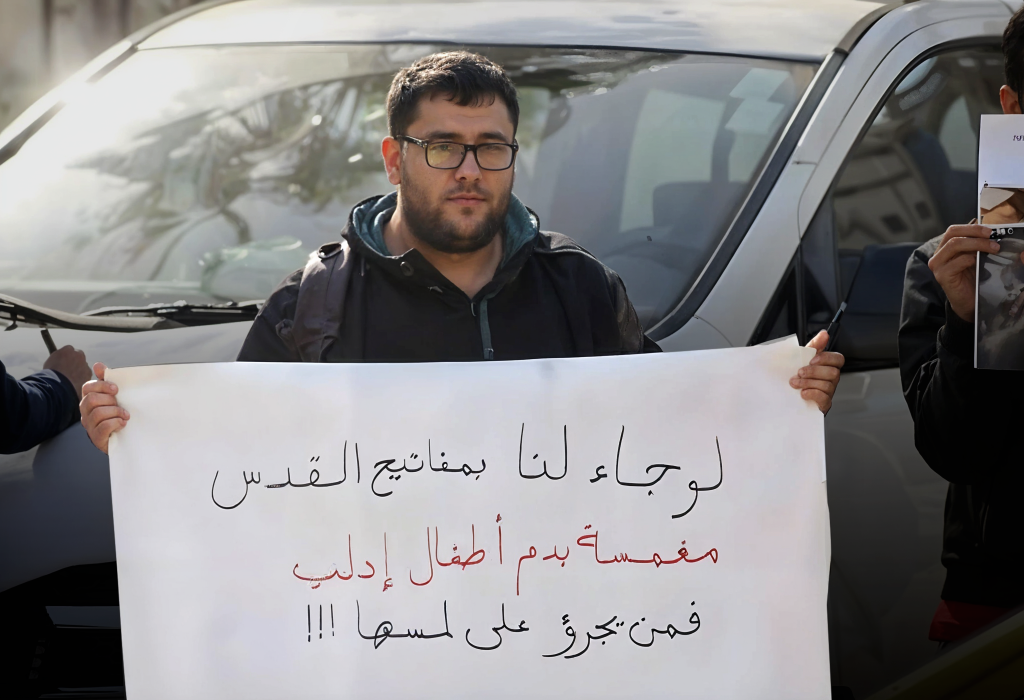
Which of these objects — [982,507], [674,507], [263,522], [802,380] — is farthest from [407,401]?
[982,507]

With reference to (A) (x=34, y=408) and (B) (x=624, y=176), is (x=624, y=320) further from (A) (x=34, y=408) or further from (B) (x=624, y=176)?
(A) (x=34, y=408)

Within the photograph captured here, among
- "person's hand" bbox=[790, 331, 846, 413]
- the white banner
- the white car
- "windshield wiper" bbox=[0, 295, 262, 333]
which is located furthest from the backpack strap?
"person's hand" bbox=[790, 331, 846, 413]

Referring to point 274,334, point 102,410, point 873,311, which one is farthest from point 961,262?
point 102,410

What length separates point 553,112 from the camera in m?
2.74

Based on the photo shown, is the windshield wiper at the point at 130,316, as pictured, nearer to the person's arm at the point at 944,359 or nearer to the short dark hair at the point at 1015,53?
→ the person's arm at the point at 944,359

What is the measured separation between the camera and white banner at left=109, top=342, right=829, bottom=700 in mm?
1745

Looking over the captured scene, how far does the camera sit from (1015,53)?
5.86 feet

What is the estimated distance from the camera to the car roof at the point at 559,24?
270 centimetres

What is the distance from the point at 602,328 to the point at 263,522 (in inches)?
27.7

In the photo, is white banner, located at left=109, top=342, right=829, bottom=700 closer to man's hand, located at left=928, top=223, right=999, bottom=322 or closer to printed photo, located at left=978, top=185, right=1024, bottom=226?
man's hand, located at left=928, top=223, right=999, bottom=322

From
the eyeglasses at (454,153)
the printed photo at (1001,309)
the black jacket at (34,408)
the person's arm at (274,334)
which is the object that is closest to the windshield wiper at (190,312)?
the black jacket at (34,408)

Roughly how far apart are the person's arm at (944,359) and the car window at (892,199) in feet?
1.58

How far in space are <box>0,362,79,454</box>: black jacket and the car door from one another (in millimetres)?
1425

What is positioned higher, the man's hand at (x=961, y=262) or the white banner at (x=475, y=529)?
the man's hand at (x=961, y=262)
